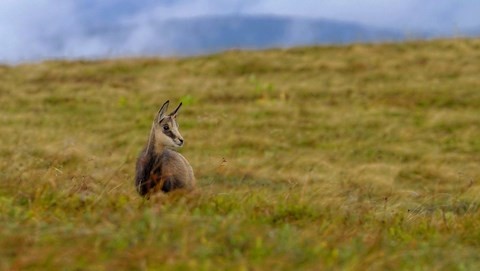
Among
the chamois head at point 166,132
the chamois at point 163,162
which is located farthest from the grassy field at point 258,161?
the chamois head at point 166,132

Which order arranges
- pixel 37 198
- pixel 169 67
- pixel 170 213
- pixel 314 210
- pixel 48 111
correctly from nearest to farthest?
pixel 170 213, pixel 37 198, pixel 314 210, pixel 48 111, pixel 169 67

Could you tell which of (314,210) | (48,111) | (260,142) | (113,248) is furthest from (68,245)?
(48,111)

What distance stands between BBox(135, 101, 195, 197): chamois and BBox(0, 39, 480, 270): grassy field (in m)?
0.43

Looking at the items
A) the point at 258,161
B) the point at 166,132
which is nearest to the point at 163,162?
the point at 166,132

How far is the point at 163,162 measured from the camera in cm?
990

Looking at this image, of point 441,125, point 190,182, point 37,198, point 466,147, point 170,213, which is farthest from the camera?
point 441,125

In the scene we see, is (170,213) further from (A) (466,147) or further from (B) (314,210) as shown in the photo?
(A) (466,147)

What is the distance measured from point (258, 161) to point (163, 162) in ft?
27.4

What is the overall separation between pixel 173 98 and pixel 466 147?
9.21m

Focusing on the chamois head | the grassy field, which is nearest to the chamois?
Result: the chamois head

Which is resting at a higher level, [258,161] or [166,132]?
[166,132]

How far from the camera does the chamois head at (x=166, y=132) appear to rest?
32.9 ft

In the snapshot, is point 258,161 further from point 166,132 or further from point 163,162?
point 163,162

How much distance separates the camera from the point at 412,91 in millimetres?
24609
